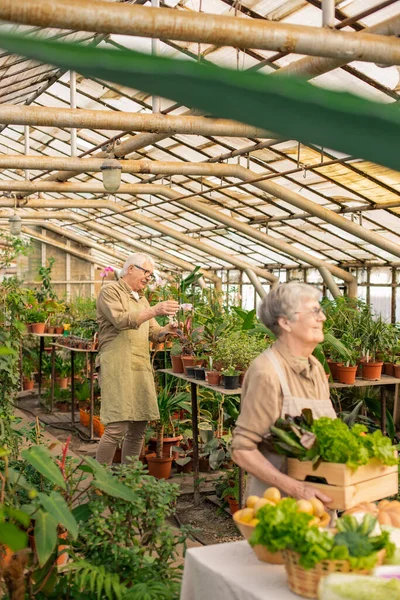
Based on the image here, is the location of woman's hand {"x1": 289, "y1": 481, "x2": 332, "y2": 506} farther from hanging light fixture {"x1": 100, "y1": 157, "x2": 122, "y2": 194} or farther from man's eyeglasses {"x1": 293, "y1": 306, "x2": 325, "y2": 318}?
hanging light fixture {"x1": 100, "y1": 157, "x2": 122, "y2": 194}

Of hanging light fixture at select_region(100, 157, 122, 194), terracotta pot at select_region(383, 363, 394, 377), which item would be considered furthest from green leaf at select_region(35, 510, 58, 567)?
hanging light fixture at select_region(100, 157, 122, 194)

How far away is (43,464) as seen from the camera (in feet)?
6.55

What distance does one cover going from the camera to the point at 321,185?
9914 mm

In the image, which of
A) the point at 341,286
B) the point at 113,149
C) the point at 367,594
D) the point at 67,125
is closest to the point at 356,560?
the point at 367,594

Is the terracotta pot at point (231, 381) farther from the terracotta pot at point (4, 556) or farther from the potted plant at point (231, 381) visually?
the terracotta pot at point (4, 556)

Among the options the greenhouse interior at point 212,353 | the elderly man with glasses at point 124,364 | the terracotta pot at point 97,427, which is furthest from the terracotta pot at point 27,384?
the elderly man with glasses at point 124,364

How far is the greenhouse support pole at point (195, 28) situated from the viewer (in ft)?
11.2

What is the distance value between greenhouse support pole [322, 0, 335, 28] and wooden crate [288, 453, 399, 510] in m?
3.26

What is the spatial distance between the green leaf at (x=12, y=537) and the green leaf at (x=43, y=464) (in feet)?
0.83

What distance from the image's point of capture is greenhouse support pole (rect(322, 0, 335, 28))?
4.28 m

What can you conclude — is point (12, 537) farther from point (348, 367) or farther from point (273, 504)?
point (348, 367)

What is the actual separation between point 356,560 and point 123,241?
653 inches

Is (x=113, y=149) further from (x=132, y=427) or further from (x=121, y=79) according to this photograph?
(x=121, y=79)

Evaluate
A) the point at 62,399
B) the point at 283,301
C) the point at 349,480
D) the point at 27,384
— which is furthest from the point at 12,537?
the point at 27,384
